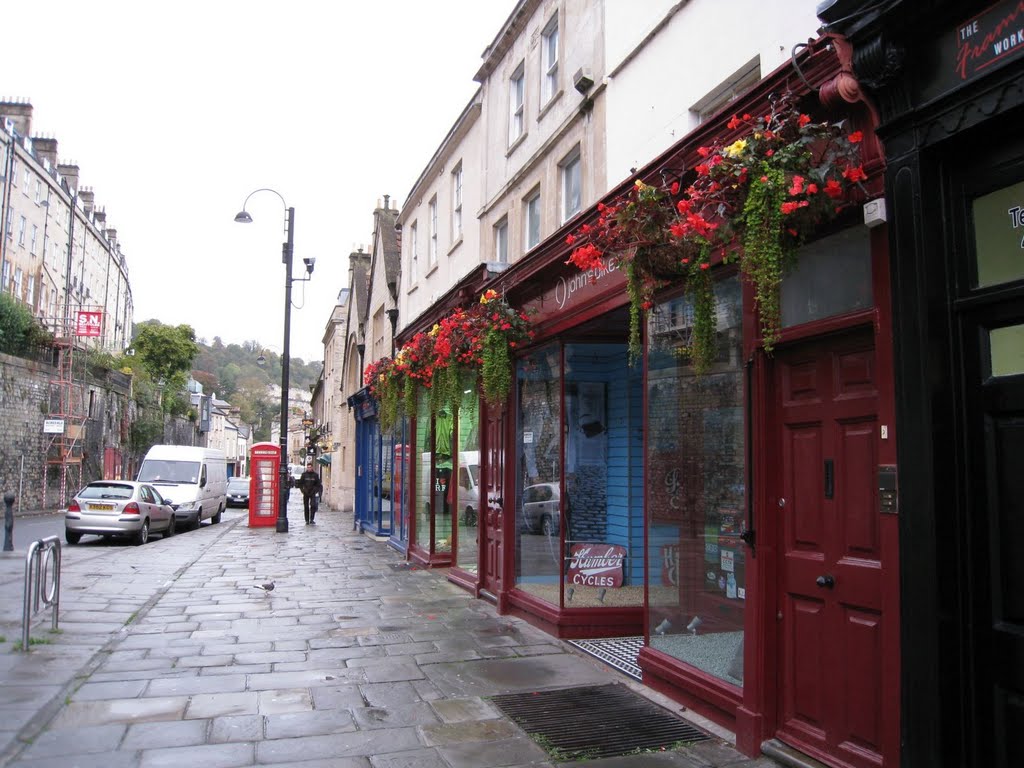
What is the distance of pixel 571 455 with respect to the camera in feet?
31.8

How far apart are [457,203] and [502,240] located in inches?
128

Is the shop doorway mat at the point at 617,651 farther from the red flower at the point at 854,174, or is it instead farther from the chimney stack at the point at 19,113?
the chimney stack at the point at 19,113

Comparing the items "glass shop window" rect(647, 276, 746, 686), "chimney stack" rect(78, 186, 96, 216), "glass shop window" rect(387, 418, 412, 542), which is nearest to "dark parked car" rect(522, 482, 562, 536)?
"glass shop window" rect(647, 276, 746, 686)

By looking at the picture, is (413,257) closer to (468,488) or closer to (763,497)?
(468,488)

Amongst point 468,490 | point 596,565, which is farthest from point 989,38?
point 468,490

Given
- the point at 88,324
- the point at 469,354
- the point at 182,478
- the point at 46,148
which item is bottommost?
the point at 182,478

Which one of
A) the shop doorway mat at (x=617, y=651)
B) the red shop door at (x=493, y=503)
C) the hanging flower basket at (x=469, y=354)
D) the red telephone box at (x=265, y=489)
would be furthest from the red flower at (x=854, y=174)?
the red telephone box at (x=265, y=489)

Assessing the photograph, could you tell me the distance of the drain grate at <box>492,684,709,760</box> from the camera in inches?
217

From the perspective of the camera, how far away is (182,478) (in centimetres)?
2695

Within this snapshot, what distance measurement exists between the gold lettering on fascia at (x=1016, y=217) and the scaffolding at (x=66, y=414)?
112 ft

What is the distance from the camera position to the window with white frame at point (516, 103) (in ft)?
44.5

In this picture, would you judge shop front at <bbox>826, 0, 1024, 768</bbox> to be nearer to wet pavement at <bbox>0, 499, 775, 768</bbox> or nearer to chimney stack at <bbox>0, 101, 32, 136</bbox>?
wet pavement at <bbox>0, 499, 775, 768</bbox>

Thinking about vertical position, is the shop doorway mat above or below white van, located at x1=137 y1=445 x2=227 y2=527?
below

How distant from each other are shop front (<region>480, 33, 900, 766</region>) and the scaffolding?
2957 cm
